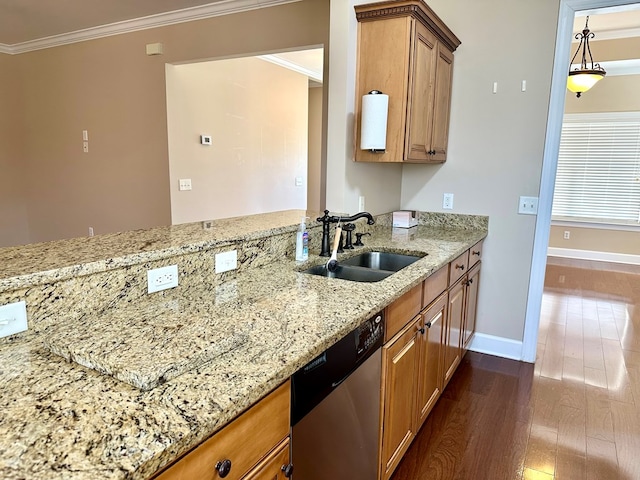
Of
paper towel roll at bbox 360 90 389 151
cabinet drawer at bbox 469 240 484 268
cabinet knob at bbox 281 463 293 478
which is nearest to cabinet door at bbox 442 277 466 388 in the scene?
cabinet drawer at bbox 469 240 484 268

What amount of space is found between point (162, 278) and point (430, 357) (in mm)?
1343

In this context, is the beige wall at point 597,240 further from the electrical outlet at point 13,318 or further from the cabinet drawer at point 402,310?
the electrical outlet at point 13,318

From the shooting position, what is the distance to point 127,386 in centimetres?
84

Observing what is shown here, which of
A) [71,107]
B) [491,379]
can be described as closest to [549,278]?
[491,379]

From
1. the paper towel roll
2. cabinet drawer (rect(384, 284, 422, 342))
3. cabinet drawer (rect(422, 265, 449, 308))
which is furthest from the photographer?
the paper towel roll

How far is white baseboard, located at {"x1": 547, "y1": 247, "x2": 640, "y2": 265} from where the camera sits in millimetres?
6202

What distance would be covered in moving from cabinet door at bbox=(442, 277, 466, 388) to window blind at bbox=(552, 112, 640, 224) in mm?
4936

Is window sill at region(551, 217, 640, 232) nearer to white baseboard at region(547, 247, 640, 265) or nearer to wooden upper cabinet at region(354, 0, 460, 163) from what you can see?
white baseboard at region(547, 247, 640, 265)

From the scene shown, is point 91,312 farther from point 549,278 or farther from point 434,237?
point 549,278

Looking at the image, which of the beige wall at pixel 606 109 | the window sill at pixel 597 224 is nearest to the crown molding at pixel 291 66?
the beige wall at pixel 606 109

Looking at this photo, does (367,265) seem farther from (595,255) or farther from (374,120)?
(595,255)

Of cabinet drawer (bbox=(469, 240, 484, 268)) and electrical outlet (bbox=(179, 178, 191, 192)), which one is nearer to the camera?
cabinet drawer (bbox=(469, 240, 484, 268))

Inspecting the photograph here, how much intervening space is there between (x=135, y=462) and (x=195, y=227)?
1.32 m

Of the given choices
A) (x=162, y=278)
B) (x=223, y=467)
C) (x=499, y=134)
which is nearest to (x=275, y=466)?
(x=223, y=467)
